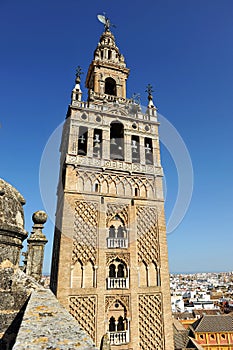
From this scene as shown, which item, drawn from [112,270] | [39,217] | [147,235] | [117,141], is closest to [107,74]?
[117,141]

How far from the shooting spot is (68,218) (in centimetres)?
1234

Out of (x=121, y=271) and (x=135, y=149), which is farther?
(x=135, y=149)

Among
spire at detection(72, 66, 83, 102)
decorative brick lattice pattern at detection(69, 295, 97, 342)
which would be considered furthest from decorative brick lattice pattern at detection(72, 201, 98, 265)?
spire at detection(72, 66, 83, 102)

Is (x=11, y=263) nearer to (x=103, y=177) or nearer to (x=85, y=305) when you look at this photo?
(x=85, y=305)

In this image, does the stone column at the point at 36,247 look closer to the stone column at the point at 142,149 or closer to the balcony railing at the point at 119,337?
the balcony railing at the point at 119,337

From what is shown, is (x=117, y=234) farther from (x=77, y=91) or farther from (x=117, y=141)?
(x=77, y=91)

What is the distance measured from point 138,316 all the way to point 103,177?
301 inches

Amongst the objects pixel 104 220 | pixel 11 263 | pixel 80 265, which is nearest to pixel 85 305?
pixel 80 265

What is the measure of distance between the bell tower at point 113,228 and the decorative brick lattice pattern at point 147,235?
0.05 meters

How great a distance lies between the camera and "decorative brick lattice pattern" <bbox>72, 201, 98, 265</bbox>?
1204 cm

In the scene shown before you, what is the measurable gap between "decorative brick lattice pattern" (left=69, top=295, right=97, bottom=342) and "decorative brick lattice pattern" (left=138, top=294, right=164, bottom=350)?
96.6 inches

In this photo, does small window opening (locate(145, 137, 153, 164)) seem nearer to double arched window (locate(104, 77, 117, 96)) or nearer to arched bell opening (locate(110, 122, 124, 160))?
arched bell opening (locate(110, 122, 124, 160))

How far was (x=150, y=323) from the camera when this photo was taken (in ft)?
38.9

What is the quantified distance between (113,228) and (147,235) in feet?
6.83
